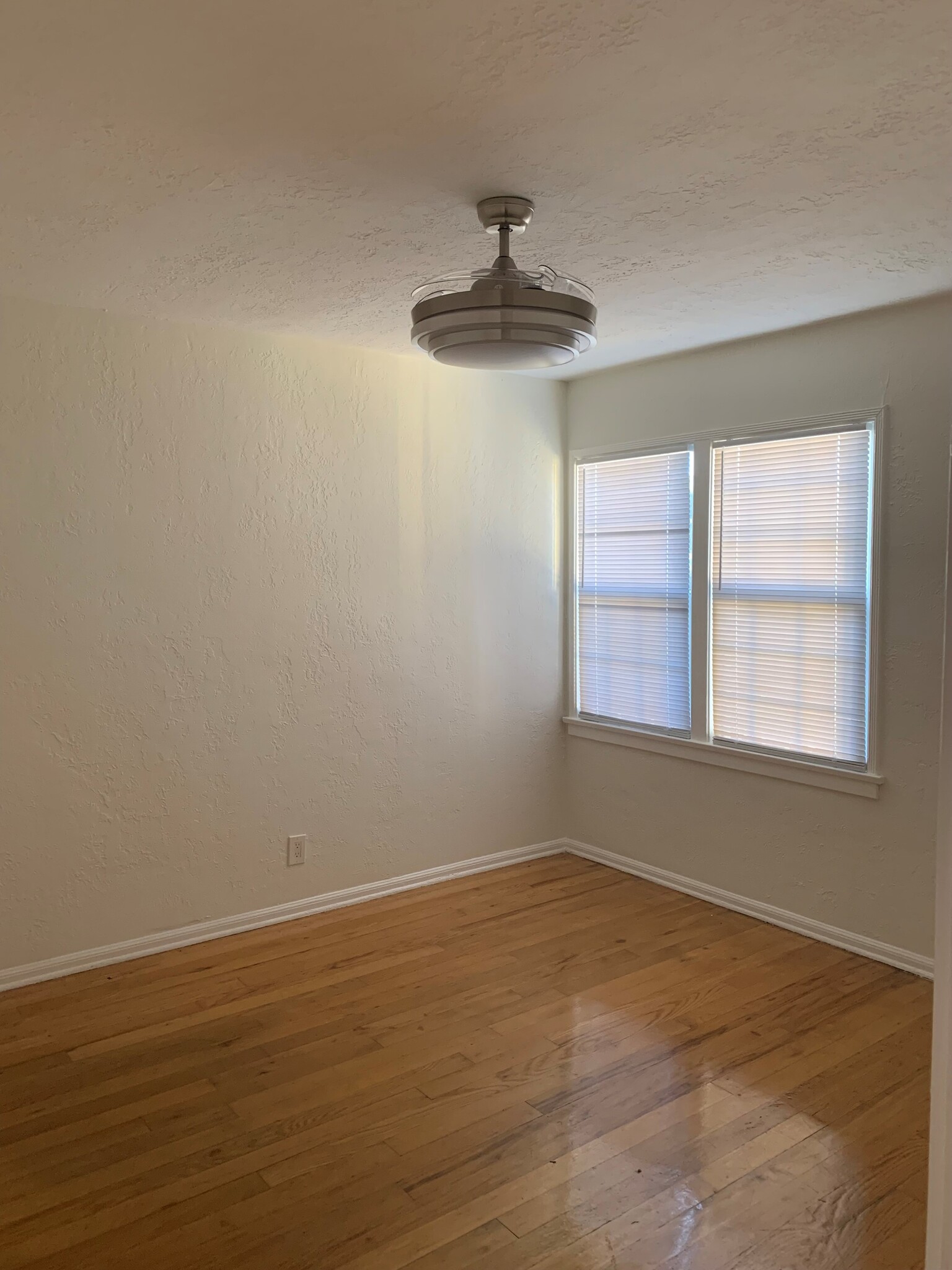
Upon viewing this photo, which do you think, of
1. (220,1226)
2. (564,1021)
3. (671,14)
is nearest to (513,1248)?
(220,1226)

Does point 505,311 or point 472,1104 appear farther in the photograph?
point 472,1104

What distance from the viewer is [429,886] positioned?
14.6 ft

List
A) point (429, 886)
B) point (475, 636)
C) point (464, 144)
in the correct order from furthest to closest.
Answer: point (475, 636) < point (429, 886) < point (464, 144)

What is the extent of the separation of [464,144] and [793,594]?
2.35 metres

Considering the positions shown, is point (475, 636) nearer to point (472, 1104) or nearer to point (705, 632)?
point (705, 632)

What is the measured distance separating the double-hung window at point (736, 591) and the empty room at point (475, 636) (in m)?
0.02

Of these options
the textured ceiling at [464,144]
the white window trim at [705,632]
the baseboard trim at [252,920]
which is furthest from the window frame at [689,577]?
the textured ceiling at [464,144]

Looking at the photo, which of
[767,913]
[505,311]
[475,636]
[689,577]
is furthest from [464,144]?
[767,913]

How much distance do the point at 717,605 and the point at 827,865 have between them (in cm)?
115

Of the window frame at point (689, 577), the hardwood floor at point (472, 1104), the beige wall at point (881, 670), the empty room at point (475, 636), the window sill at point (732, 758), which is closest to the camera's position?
the empty room at point (475, 636)

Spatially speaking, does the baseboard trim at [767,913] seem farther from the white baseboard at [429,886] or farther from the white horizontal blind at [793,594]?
the white horizontal blind at [793,594]

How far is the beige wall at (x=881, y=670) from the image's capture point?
341 cm

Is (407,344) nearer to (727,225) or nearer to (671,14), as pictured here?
(727,225)

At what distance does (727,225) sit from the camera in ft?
8.61
